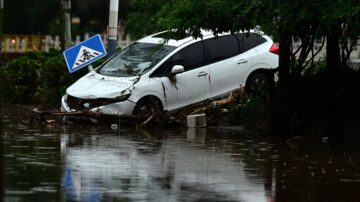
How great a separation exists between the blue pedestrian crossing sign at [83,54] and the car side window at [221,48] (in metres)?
2.15

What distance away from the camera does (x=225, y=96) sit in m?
21.0

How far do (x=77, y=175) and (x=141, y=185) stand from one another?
1.03 meters

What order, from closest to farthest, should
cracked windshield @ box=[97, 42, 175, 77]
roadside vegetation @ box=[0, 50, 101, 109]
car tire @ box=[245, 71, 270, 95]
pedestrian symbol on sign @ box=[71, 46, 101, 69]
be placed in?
car tire @ box=[245, 71, 270, 95], cracked windshield @ box=[97, 42, 175, 77], pedestrian symbol on sign @ box=[71, 46, 101, 69], roadside vegetation @ box=[0, 50, 101, 109]

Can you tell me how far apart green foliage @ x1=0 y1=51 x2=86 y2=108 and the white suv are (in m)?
2.19

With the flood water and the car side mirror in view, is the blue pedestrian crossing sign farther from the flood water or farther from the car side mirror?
the flood water

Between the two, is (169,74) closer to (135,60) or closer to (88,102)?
(135,60)

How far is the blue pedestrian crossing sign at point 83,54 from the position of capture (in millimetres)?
20953

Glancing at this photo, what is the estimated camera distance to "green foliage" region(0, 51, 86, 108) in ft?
75.2

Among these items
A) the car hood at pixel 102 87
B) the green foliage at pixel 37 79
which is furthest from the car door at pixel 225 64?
the green foliage at pixel 37 79

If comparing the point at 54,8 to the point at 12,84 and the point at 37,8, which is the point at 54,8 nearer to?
the point at 37,8

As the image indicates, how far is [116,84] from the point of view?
65.0ft

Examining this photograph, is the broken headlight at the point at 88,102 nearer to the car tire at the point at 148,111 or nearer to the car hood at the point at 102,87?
the car hood at the point at 102,87

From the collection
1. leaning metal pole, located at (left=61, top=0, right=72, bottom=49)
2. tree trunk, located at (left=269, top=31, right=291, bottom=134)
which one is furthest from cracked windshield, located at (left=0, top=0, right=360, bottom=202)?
leaning metal pole, located at (left=61, top=0, right=72, bottom=49)

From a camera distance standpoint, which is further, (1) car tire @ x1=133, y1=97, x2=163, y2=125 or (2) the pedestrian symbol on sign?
(2) the pedestrian symbol on sign
